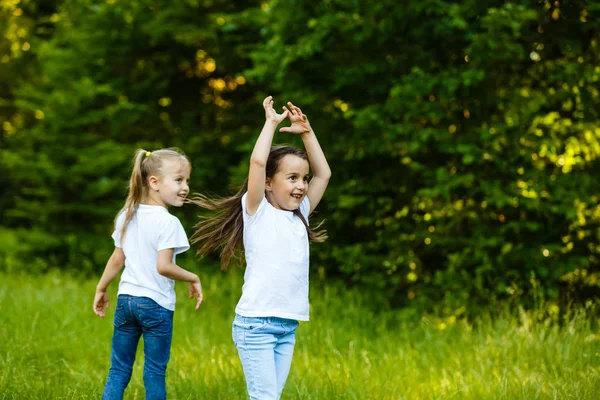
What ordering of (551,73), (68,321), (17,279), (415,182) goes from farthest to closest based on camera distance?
(17,279)
(415,182)
(551,73)
(68,321)

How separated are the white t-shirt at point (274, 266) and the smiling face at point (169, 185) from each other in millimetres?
660

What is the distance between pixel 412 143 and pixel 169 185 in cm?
366

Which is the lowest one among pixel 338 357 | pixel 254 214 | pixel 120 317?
pixel 338 357

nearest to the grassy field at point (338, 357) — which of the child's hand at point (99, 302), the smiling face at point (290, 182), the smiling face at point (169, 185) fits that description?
the child's hand at point (99, 302)

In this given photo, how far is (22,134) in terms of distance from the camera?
477 inches

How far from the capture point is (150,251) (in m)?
3.89

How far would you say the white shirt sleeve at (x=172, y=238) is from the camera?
3803 millimetres

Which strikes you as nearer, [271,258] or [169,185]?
[271,258]

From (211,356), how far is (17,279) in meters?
4.76

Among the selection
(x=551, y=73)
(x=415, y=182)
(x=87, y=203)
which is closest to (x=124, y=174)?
(x=87, y=203)

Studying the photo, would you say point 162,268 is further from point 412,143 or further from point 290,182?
point 412,143

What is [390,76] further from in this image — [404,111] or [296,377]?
[296,377]

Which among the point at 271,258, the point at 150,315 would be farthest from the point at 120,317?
the point at 271,258

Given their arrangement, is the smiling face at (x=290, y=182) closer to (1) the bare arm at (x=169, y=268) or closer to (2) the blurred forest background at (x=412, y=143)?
(1) the bare arm at (x=169, y=268)
